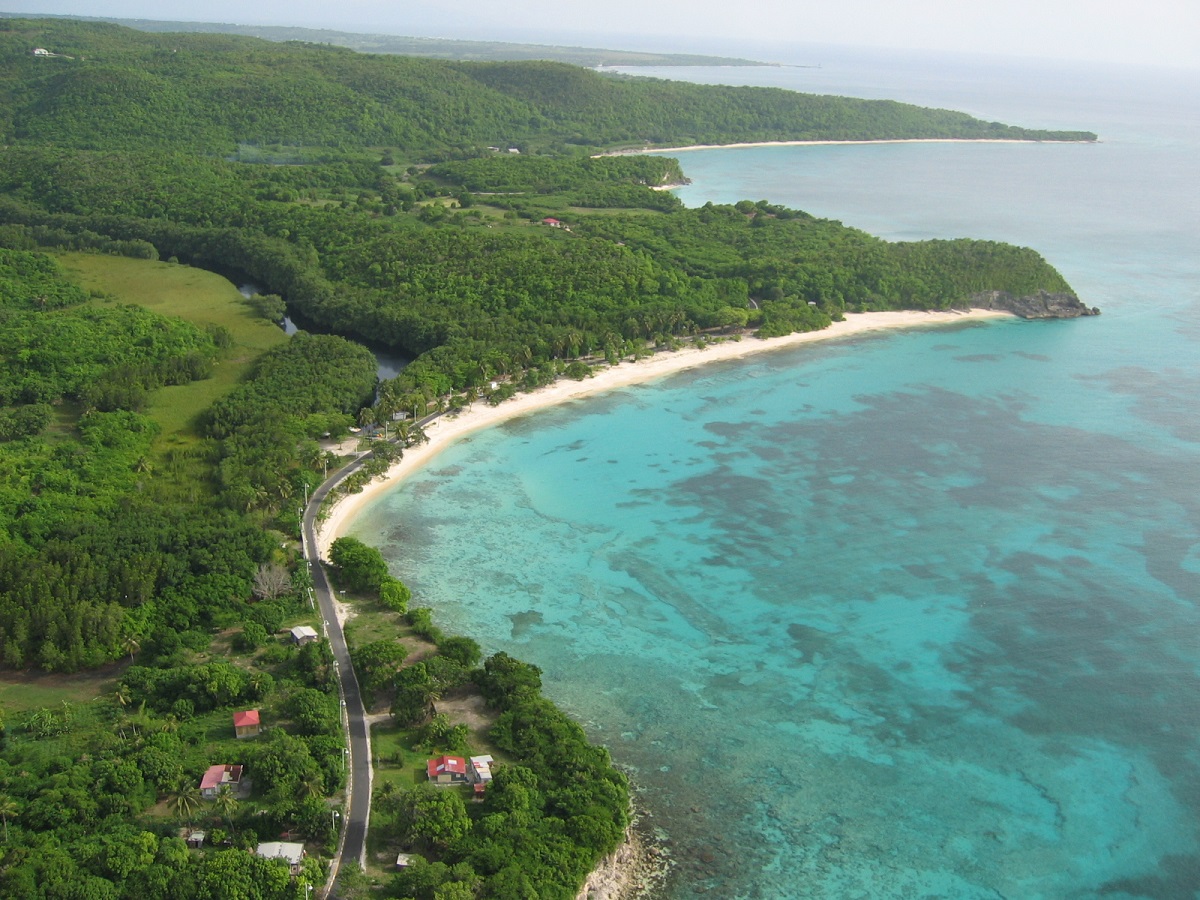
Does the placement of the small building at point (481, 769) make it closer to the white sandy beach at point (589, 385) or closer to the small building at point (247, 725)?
the small building at point (247, 725)

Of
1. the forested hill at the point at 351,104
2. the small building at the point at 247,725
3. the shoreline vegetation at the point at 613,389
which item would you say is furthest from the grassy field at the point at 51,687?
the forested hill at the point at 351,104

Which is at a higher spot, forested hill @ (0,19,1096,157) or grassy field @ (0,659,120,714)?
forested hill @ (0,19,1096,157)

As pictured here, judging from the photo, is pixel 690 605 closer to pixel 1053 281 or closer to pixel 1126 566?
pixel 1126 566

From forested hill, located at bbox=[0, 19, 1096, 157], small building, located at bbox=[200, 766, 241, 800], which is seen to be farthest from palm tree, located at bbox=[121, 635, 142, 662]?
forested hill, located at bbox=[0, 19, 1096, 157]

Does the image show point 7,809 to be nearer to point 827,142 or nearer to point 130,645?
point 130,645

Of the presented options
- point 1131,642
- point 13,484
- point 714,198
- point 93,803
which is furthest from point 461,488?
point 714,198

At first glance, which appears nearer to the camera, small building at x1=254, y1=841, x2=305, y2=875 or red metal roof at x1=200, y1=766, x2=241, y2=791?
small building at x1=254, y1=841, x2=305, y2=875

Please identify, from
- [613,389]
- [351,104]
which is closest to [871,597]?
[613,389]

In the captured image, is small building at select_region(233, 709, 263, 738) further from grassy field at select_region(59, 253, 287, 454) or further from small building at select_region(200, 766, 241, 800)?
grassy field at select_region(59, 253, 287, 454)
